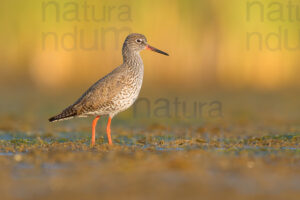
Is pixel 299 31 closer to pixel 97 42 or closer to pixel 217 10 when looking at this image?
pixel 217 10

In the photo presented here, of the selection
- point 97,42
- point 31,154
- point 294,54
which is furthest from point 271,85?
point 31,154

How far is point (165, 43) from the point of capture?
2009cm

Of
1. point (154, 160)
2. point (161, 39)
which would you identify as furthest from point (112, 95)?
point (161, 39)

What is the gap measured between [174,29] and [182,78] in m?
2.10

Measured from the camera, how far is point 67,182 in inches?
A: 232

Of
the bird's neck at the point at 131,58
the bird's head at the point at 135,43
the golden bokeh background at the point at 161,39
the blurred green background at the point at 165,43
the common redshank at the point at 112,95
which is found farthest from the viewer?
Answer: the golden bokeh background at the point at 161,39

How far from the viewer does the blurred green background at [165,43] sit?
19234mm

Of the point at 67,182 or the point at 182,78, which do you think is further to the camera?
the point at 182,78

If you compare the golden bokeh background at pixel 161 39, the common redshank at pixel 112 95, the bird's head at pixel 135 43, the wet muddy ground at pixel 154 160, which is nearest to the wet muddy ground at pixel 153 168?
the wet muddy ground at pixel 154 160

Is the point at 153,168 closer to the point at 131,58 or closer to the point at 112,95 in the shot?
the point at 112,95

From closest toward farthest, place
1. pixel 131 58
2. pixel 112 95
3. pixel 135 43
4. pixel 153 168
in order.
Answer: pixel 153 168
pixel 112 95
pixel 131 58
pixel 135 43

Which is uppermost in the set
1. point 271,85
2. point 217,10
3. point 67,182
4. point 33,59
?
point 217,10

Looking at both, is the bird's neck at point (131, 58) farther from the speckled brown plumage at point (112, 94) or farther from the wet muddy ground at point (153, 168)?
the wet muddy ground at point (153, 168)

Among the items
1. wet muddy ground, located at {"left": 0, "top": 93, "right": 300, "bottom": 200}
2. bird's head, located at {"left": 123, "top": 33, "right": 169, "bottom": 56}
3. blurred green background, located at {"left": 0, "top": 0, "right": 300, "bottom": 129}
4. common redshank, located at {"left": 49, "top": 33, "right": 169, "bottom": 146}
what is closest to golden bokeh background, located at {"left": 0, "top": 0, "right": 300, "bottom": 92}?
blurred green background, located at {"left": 0, "top": 0, "right": 300, "bottom": 129}
